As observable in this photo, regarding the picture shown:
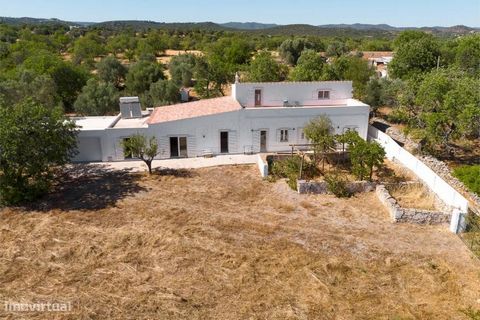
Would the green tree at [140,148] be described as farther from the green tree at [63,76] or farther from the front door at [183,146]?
the green tree at [63,76]

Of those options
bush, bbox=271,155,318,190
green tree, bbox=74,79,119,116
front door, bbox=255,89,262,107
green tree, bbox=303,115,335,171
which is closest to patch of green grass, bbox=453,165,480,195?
green tree, bbox=303,115,335,171

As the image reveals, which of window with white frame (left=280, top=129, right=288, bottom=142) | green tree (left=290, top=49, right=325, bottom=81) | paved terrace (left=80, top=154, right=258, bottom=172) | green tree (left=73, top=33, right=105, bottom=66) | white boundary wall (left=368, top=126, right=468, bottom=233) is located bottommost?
paved terrace (left=80, top=154, right=258, bottom=172)

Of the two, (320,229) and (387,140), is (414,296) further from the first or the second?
(387,140)

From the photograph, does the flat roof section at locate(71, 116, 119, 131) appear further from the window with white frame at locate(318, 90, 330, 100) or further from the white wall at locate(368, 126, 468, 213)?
the white wall at locate(368, 126, 468, 213)

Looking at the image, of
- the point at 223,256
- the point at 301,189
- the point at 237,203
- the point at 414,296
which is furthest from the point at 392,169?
the point at 223,256

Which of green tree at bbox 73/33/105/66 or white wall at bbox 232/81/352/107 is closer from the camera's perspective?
white wall at bbox 232/81/352/107

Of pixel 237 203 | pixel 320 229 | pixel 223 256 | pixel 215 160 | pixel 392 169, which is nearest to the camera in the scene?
pixel 223 256

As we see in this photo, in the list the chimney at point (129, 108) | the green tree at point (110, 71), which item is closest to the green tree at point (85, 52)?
the green tree at point (110, 71)
